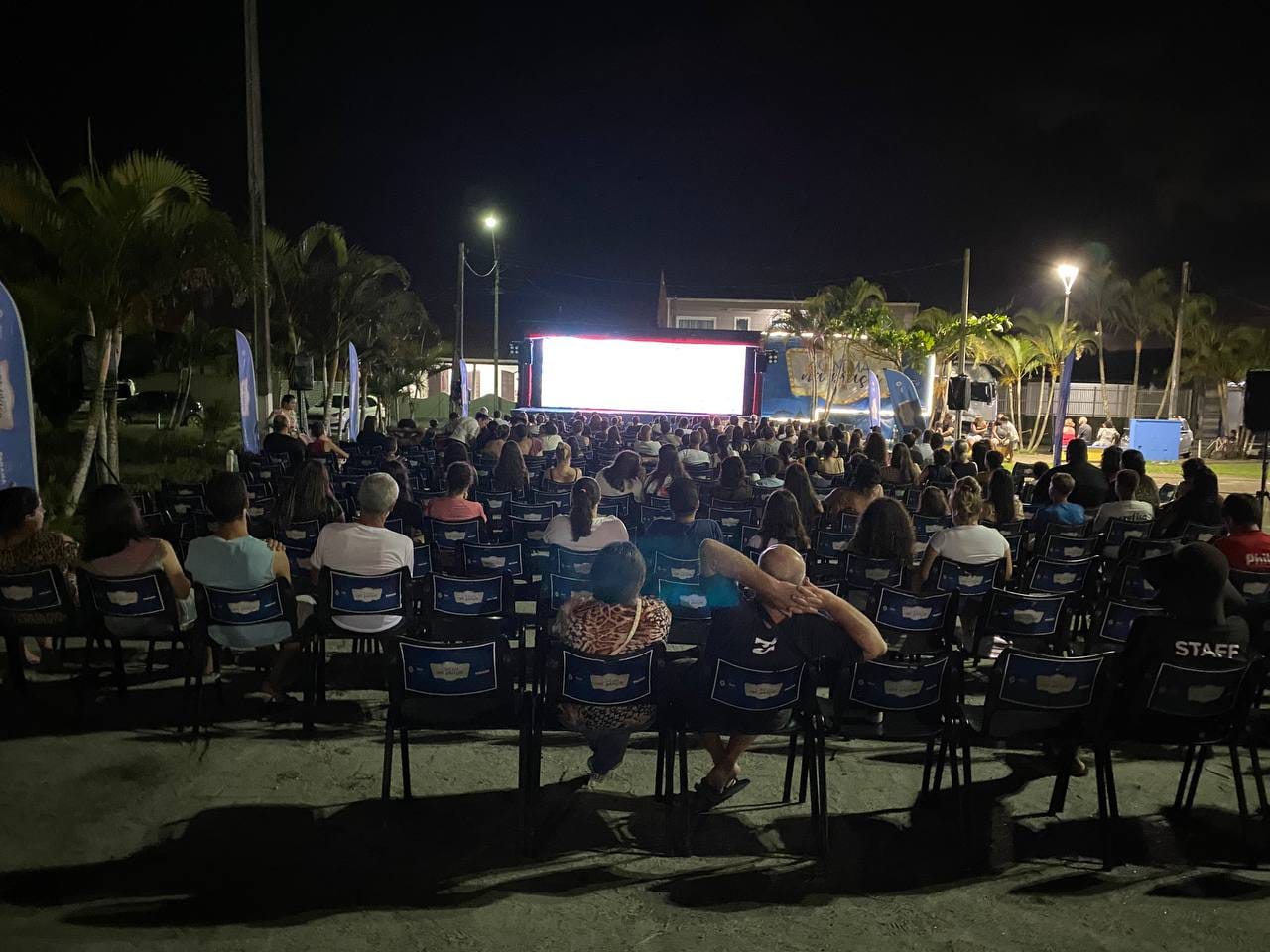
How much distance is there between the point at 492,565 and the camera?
690 centimetres

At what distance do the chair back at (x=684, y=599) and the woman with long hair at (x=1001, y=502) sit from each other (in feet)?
12.9

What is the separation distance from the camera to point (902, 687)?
13.8ft

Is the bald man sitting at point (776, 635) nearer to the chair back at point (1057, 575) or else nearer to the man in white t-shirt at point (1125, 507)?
the chair back at point (1057, 575)

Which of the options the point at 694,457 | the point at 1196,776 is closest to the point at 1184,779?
the point at 1196,776

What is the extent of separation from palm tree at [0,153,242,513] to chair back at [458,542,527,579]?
5.98 meters

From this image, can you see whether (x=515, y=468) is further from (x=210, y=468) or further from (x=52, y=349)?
(x=210, y=468)

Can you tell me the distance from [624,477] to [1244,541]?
5.82 metres

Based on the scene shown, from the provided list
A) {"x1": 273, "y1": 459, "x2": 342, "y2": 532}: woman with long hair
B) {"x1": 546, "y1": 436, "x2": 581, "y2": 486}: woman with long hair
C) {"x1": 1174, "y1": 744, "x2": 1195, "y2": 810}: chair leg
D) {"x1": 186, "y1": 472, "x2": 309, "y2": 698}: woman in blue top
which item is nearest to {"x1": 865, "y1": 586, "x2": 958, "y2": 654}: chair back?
{"x1": 1174, "y1": 744, "x2": 1195, "y2": 810}: chair leg

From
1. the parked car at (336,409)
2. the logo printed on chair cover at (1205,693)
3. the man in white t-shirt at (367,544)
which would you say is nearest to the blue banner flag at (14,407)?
the man in white t-shirt at (367,544)

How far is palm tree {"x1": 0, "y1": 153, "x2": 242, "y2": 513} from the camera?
10.8m

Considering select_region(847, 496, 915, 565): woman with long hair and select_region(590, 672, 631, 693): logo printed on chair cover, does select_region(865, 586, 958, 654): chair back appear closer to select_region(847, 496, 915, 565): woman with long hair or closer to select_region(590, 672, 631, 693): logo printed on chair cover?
select_region(847, 496, 915, 565): woman with long hair

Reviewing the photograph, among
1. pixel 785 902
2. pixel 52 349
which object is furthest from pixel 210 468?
Answer: pixel 785 902

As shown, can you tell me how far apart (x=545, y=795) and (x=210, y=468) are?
16587mm

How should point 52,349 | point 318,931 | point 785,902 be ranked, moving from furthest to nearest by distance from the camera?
point 52,349 → point 785,902 → point 318,931
